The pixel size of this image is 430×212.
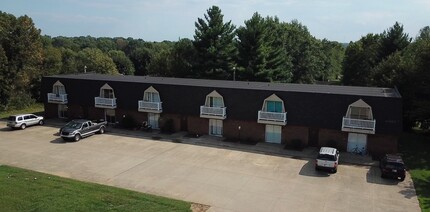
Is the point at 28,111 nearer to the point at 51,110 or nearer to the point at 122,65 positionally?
the point at 51,110

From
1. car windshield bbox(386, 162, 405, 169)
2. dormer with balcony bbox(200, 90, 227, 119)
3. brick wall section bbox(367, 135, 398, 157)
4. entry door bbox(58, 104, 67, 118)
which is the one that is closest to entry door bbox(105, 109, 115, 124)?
entry door bbox(58, 104, 67, 118)

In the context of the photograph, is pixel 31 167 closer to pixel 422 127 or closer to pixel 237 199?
pixel 237 199

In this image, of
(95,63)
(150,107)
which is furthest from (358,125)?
(95,63)

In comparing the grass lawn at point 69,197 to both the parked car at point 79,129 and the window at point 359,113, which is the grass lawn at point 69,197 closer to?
the parked car at point 79,129

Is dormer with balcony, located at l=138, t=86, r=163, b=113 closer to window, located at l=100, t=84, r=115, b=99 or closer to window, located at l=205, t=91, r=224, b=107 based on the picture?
window, located at l=100, t=84, r=115, b=99

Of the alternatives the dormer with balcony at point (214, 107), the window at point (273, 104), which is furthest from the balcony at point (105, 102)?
the window at point (273, 104)

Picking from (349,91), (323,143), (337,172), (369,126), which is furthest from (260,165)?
(349,91)
